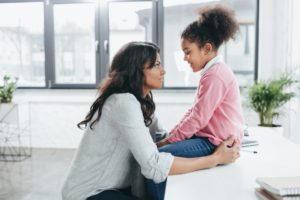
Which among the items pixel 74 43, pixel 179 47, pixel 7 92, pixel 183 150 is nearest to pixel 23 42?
pixel 74 43

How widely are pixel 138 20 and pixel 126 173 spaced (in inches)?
127

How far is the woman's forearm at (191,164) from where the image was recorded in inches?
50.8

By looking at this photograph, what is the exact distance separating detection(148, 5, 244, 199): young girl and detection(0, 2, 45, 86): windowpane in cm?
333

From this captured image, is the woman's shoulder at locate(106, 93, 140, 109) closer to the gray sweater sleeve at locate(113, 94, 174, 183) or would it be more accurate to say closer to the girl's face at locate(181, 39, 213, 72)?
the gray sweater sleeve at locate(113, 94, 174, 183)

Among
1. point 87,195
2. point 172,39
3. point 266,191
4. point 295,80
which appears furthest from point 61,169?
point 266,191

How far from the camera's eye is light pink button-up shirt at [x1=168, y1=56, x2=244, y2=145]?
4.87 ft

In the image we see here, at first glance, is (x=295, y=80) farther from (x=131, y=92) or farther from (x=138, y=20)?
(x=131, y=92)

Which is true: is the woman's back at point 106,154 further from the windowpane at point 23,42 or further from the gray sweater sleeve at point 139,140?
the windowpane at point 23,42

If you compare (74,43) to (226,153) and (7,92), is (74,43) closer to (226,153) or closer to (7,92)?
(7,92)

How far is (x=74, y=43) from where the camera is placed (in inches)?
178

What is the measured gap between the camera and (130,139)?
125 cm

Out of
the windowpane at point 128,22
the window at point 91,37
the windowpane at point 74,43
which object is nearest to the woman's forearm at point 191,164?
the window at point 91,37

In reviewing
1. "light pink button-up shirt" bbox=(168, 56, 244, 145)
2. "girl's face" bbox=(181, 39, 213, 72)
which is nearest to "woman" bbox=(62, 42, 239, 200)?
"light pink button-up shirt" bbox=(168, 56, 244, 145)

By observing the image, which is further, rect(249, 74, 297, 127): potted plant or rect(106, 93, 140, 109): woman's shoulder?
rect(249, 74, 297, 127): potted plant
